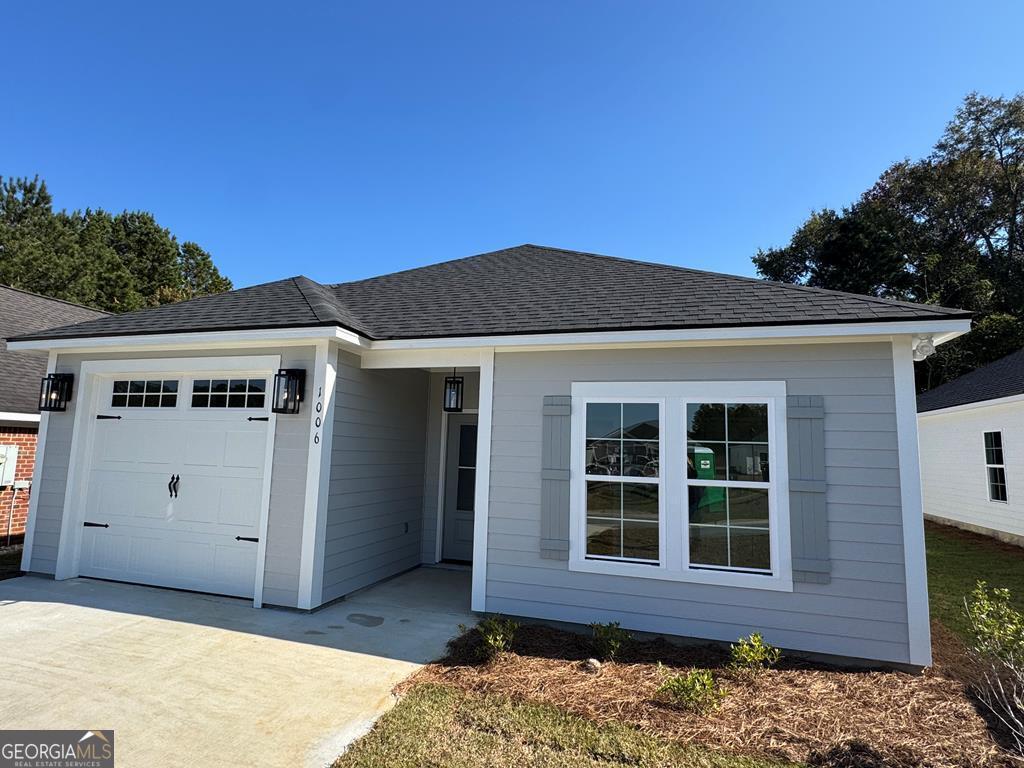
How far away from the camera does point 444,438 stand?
776 centimetres

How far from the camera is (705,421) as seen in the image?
479 centimetres

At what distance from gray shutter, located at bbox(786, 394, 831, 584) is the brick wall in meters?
11.2

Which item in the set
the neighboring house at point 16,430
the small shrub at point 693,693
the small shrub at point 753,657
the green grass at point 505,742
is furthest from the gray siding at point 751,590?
the neighboring house at point 16,430

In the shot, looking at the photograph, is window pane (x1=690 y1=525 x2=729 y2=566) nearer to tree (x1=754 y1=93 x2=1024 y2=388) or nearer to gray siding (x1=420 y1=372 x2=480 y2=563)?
gray siding (x1=420 y1=372 x2=480 y2=563)

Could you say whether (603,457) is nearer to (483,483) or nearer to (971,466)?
(483,483)

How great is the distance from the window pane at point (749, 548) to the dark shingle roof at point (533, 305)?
6.25 ft

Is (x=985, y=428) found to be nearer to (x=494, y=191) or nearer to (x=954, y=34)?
(x=954, y=34)

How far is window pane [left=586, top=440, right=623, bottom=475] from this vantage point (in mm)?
4980

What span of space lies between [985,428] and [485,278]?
11.6 meters

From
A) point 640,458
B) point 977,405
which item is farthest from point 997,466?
point 640,458

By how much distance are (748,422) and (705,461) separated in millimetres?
539

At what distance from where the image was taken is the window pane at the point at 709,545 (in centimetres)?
460

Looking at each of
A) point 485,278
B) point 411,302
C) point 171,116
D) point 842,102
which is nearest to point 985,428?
point 842,102

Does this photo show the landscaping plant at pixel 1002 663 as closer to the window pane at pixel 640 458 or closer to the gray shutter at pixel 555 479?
the window pane at pixel 640 458
